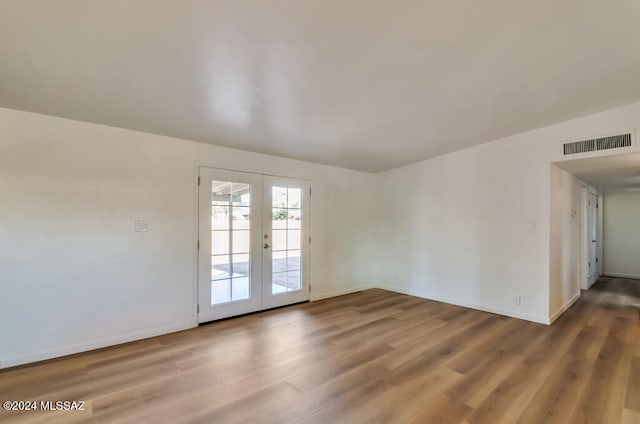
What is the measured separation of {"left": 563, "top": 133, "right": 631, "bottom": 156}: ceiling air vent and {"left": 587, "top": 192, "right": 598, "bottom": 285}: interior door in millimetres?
3599

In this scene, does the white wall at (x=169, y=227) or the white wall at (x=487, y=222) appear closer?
the white wall at (x=169, y=227)

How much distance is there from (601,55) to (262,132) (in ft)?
10.7

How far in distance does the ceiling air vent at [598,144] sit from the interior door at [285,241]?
144 inches

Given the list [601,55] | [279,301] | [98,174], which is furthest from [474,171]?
[98,174]

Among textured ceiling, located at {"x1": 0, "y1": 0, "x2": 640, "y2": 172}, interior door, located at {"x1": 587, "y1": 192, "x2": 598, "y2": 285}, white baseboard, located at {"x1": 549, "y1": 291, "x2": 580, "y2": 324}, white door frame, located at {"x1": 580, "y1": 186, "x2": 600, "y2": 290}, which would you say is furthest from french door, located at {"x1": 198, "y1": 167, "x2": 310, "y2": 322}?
interior door, located at {"x1": 587, "y1": 192, "x2": 598, "y2": 285}

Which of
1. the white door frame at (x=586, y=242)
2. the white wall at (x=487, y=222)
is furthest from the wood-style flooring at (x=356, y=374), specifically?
the white door frame at (x=586, y=242)

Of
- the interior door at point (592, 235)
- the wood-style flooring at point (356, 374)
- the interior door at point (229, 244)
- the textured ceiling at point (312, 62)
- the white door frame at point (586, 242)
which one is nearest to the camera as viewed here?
the textured ceiling at point (312, 62)

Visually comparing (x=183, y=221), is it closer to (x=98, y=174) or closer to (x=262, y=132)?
(x=98, y=174)

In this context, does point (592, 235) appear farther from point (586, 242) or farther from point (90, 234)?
point (90, 234)

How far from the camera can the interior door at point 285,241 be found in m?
4.38

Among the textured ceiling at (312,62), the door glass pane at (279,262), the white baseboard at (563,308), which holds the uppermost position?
the textured ceiling at (312,62)

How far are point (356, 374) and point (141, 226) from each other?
2.81m

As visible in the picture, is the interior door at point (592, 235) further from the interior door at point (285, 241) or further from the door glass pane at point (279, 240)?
the door glass pane at point (279, 240)

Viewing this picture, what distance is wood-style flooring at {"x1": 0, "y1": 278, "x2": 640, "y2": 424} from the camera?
2.02 meters
